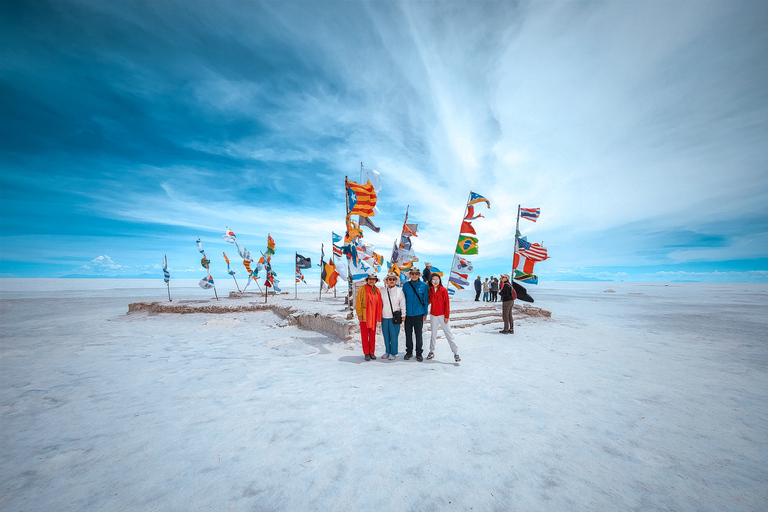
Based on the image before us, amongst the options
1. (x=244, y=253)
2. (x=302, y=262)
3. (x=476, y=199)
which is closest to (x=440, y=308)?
(x=476, y=199)

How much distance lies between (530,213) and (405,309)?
34.1ft

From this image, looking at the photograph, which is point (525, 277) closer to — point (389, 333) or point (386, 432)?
point (389, 333)

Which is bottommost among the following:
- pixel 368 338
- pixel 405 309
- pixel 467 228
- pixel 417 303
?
pixel 368 338

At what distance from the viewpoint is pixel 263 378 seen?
18.4 feet

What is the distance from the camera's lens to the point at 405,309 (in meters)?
6.85

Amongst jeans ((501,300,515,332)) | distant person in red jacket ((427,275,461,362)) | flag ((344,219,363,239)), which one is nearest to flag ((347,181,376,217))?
flag ((344,219,363,239))

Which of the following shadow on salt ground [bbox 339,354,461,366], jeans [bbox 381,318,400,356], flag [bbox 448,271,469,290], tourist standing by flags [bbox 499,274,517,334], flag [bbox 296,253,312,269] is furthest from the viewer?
flag [bbox 296,253,312,269]

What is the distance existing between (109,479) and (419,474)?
3.18m

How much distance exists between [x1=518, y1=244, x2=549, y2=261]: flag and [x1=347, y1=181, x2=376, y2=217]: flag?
7.90 meters

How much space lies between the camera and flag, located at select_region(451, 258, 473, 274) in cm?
1192

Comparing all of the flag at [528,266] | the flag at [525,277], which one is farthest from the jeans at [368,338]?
the flag at [528,266]

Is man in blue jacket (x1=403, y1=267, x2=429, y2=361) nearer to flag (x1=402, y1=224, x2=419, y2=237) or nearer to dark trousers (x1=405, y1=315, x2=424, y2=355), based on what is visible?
dark trousers (x1=405, y1=315, x2=424, y2=355)

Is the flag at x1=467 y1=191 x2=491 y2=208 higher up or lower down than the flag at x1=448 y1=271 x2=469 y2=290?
higher up

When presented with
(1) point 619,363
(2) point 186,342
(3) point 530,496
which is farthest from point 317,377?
(1) point 619,363
